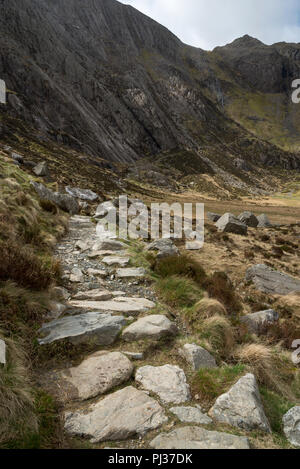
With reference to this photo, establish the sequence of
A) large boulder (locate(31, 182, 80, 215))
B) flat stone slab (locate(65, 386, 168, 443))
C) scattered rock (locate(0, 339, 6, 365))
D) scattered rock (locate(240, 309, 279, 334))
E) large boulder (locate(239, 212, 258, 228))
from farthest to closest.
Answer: large boulder (locate(239, 212, 258, 228)) < large boulder (locate(31, 182, 80, 215)) < scattered rock (locate(240, 309, 279, 334)) < scattered rock (locate(0, 339, 6, 365)) < flat stone slab (locate(65, 386, 168, 443))

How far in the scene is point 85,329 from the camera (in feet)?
15.8

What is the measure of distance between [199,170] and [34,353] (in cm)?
9574

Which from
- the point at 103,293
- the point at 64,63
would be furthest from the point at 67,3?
the point at 103,293

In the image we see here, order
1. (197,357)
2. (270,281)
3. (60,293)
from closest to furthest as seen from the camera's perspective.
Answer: (197,357), (60,293), (270,281)

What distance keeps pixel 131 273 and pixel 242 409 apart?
17.0 ft

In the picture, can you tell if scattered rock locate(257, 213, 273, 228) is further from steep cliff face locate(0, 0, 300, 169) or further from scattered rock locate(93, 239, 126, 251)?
steep cliff face locate(0, 0, 300, 169)

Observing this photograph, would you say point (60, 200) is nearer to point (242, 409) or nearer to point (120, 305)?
point (120, 305)

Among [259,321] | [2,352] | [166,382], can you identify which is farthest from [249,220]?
[2,352]

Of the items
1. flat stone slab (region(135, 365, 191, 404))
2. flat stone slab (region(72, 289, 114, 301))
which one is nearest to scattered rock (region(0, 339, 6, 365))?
flat stone slab (region(135, 365, 191, 404))

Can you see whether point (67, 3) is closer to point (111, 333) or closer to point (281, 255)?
point (281, 255)

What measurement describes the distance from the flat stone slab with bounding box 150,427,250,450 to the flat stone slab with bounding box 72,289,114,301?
3.65m

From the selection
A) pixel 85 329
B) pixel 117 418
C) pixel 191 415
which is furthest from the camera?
pixel 85 329

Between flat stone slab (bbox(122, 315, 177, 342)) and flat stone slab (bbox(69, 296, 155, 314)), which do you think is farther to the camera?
flat stone slab (bbox(69, 296, 155, 314))

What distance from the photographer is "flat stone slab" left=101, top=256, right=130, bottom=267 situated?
29.2 ft
